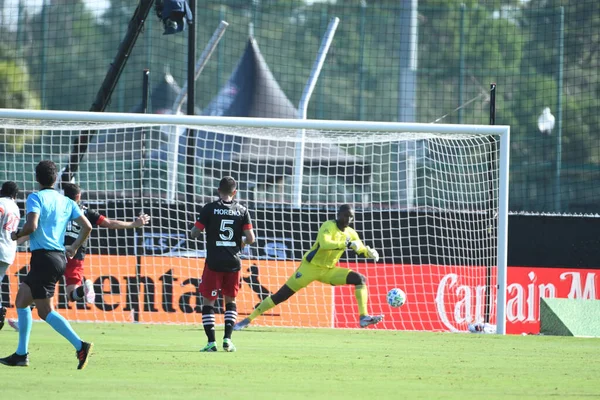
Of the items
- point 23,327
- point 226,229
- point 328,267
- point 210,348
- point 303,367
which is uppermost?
point 226,229

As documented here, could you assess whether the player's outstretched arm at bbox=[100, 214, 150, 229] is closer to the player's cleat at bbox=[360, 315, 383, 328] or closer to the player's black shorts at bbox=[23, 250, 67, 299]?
the player's black shorts at bbox=[23, 250, 67, 299]

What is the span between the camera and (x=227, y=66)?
4197 centimetres

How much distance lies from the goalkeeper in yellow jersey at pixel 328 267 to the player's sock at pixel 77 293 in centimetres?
212

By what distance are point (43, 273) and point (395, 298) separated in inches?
284

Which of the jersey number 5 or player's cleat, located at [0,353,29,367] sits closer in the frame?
player's cleat, located at [0,353,29,367]

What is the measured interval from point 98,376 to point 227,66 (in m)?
33.6

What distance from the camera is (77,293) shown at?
14.1 metres

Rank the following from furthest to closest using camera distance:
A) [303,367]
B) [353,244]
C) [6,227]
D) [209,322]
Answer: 1. [353,244]
2. [6,227]
3. [209,322]
4. [303,367]

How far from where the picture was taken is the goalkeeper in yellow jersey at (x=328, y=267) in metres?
14.8

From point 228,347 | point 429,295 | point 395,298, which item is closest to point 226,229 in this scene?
point 228,347

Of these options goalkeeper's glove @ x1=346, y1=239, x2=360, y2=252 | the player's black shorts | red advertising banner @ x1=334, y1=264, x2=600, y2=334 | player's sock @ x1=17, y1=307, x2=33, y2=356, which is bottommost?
red advertising banner @ x1=334, y1=264, x2=600, y2=334

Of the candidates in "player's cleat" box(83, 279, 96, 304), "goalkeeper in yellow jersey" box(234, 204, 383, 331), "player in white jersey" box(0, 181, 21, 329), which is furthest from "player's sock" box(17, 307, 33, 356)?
"goalkeeper in yellow jersey" box(234, 204, 383, 331)

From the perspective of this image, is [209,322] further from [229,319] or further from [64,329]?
[64,329]

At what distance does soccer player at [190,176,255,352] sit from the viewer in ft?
38.8
